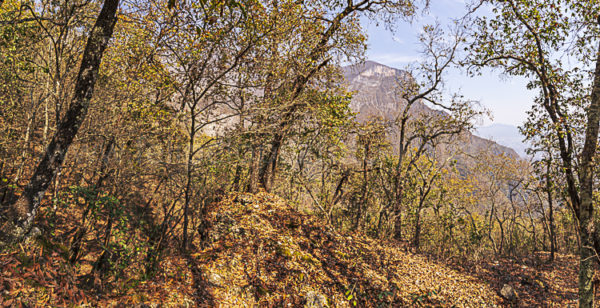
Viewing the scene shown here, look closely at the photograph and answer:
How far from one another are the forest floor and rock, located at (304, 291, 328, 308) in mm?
29

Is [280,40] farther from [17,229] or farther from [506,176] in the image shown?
[506,176]

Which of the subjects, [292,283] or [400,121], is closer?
[292,283]

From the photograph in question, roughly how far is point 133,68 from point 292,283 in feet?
27.9

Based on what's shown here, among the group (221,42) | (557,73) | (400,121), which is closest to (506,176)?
(400,121)

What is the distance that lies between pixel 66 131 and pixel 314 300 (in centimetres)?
651

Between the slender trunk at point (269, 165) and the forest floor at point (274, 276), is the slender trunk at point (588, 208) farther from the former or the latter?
the slender trunk at point (269, 165)

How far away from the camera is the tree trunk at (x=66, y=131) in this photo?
16.7ft

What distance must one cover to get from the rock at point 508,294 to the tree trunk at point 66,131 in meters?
13.9

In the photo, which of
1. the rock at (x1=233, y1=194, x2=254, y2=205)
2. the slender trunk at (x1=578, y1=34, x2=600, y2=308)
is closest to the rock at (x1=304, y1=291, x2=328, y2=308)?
the rock at (x1=233, y1=194, x2=254, y2=205)

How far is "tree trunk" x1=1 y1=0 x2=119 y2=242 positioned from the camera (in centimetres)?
508

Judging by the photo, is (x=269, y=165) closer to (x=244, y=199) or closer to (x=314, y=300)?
(x=244, y=199)

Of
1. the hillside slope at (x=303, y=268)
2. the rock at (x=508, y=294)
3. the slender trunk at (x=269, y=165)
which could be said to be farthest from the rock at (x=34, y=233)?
the rock at (x=508, y=294)

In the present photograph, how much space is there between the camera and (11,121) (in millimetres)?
11070

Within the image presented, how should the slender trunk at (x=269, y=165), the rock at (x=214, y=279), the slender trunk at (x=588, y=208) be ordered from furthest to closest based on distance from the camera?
the slender trunk at (x=269, y=165)
the rock at (x=214, y=279)
the slender trunk at (x=588, y=208)
